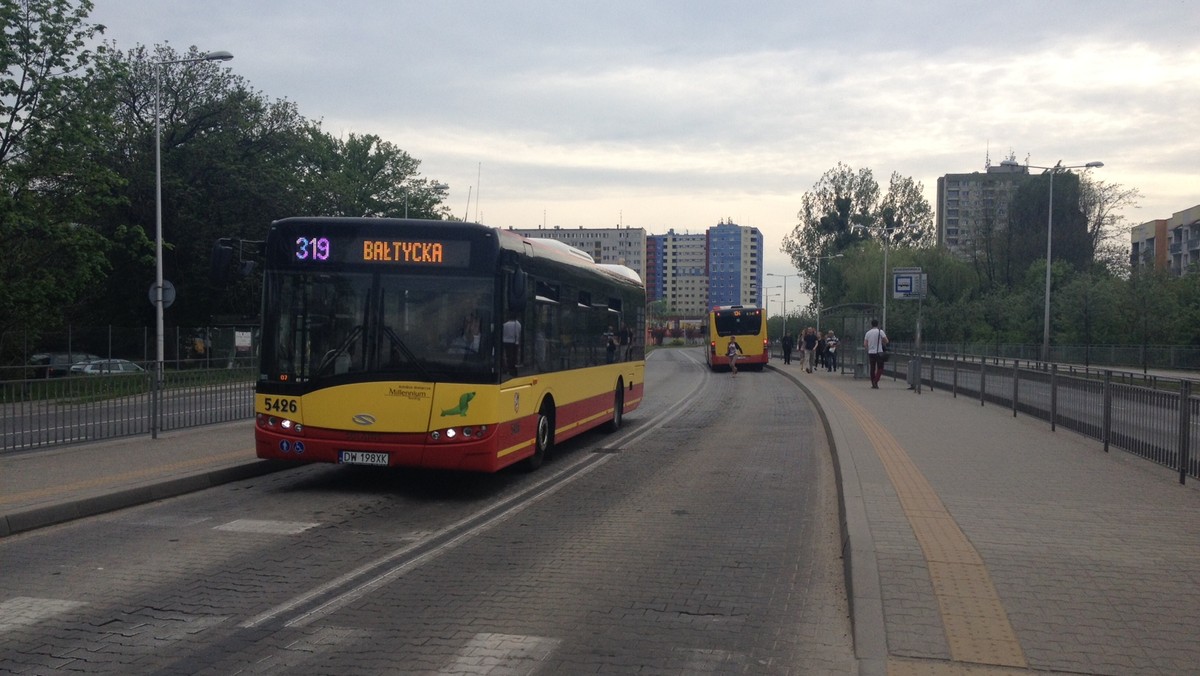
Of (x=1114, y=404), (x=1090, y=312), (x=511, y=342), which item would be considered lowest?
(x=1114, y=404)

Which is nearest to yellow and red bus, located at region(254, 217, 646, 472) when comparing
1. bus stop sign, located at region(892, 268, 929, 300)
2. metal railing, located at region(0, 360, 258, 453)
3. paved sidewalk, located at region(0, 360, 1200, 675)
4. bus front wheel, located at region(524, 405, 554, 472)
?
bus front wheel, located at region(524, 405, 554, 472)

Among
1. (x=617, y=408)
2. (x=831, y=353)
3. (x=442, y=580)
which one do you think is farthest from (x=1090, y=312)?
(x=442, y=580)

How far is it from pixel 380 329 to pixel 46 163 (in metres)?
22.6

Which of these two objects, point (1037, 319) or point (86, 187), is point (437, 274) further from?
point (1037, 319)

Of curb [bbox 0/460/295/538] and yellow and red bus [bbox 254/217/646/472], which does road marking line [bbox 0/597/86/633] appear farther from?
yellow and red bus [bbox 254/217/646/472]

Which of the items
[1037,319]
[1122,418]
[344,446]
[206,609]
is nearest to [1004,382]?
[1122,418]

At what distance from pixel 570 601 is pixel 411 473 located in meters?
6.17

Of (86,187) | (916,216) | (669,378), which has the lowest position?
(669,378)

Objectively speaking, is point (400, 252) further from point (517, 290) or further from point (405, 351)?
point (517, 290)

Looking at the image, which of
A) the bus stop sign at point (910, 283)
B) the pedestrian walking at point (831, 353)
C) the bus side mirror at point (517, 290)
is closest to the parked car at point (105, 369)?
the bus side mirror at point (517, 290)

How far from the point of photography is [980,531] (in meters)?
8.30

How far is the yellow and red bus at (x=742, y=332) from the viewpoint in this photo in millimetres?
48028

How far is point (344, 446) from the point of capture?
10453 mm

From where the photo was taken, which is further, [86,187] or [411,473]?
[86,187]
